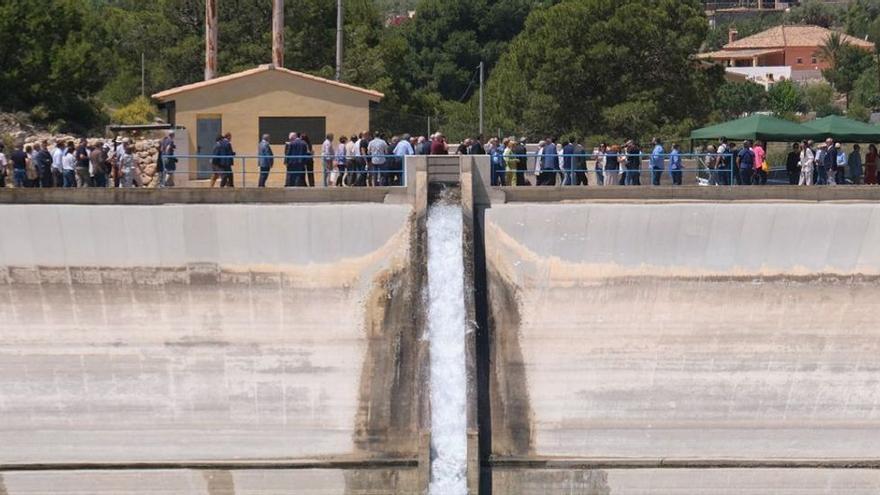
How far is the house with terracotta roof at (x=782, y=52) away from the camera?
12628cm

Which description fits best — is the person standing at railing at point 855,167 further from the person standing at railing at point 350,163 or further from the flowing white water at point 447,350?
the person standing at railing at point 350,163

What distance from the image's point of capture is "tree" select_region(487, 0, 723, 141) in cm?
5112

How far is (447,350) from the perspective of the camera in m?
27.3

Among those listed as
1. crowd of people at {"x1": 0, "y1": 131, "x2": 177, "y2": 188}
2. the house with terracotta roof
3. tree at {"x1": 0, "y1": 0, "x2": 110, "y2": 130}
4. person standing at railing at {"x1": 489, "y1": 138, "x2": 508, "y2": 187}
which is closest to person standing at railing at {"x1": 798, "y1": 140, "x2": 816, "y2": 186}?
person standing at railing at {"x1": 489, "y1": 138, "x2": 508, "y2": 187}

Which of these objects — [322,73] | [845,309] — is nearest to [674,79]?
[322,73]

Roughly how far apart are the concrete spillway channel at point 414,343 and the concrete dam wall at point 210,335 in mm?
38

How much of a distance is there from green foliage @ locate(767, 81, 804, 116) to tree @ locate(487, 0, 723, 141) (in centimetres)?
4221

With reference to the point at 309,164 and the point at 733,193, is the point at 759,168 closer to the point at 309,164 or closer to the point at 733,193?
the point at 733,193

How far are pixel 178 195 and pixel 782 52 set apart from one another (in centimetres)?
10600

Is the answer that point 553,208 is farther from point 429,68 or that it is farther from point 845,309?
point 429,68

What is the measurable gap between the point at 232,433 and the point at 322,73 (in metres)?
30.4

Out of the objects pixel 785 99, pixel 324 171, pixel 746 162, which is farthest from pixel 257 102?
pixel 785 99

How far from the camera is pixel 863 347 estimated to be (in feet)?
93.8

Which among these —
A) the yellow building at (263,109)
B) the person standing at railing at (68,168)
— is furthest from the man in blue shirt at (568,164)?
the person standing at railing at (68,168)
